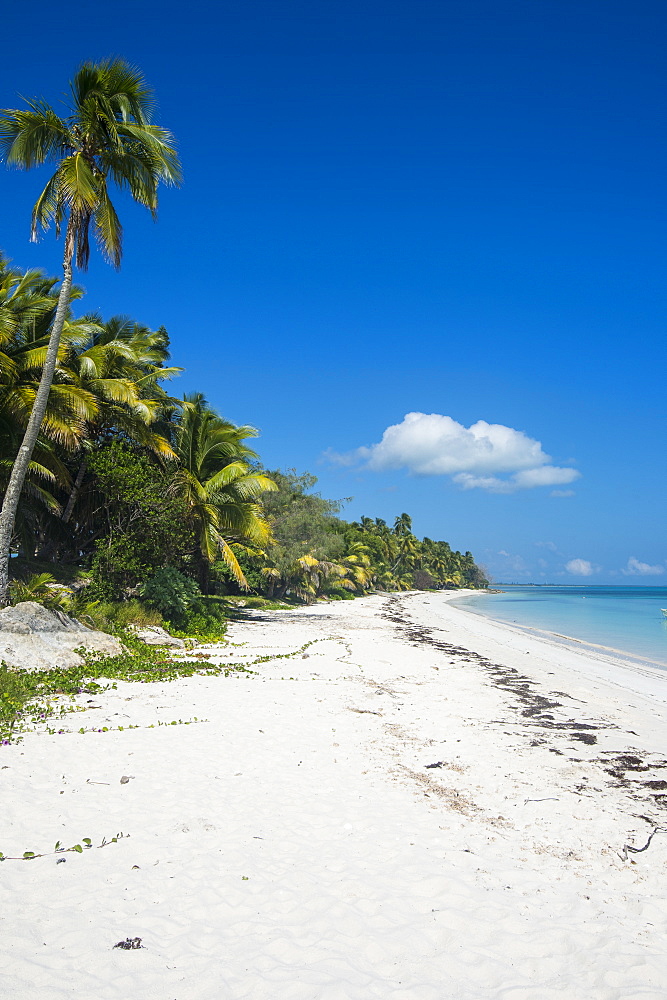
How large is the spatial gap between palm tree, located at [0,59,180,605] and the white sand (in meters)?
7.28

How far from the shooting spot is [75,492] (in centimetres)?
1764

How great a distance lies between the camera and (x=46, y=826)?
14.6 feet

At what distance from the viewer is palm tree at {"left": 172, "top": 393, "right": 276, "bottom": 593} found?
A: 19859 millimetres

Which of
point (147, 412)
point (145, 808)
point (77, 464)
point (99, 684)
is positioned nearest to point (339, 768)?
point (145, 808)

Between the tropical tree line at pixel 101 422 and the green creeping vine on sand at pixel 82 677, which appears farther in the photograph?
the tropical tree line at pixel 101 422

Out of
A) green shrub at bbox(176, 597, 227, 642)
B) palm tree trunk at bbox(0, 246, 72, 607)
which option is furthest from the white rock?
palm tree trunk at bbox(0, 246, 72, 607)

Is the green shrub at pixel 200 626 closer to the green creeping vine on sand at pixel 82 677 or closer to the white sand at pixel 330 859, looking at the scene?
the green creeping vine on sand at pixel 82 677

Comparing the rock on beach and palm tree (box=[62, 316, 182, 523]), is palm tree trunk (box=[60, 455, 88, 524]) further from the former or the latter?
the rock on beach

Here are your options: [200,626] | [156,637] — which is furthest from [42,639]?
[200,626]

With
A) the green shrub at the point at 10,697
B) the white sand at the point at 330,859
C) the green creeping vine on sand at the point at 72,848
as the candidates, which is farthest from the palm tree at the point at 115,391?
the green creeping vine on sand at the point at 72,848

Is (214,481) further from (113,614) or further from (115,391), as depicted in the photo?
(113,614)

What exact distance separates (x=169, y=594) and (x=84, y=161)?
37.6 feet

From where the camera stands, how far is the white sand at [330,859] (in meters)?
Result: 3.07

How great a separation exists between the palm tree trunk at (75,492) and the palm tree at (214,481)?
3.10 meters
